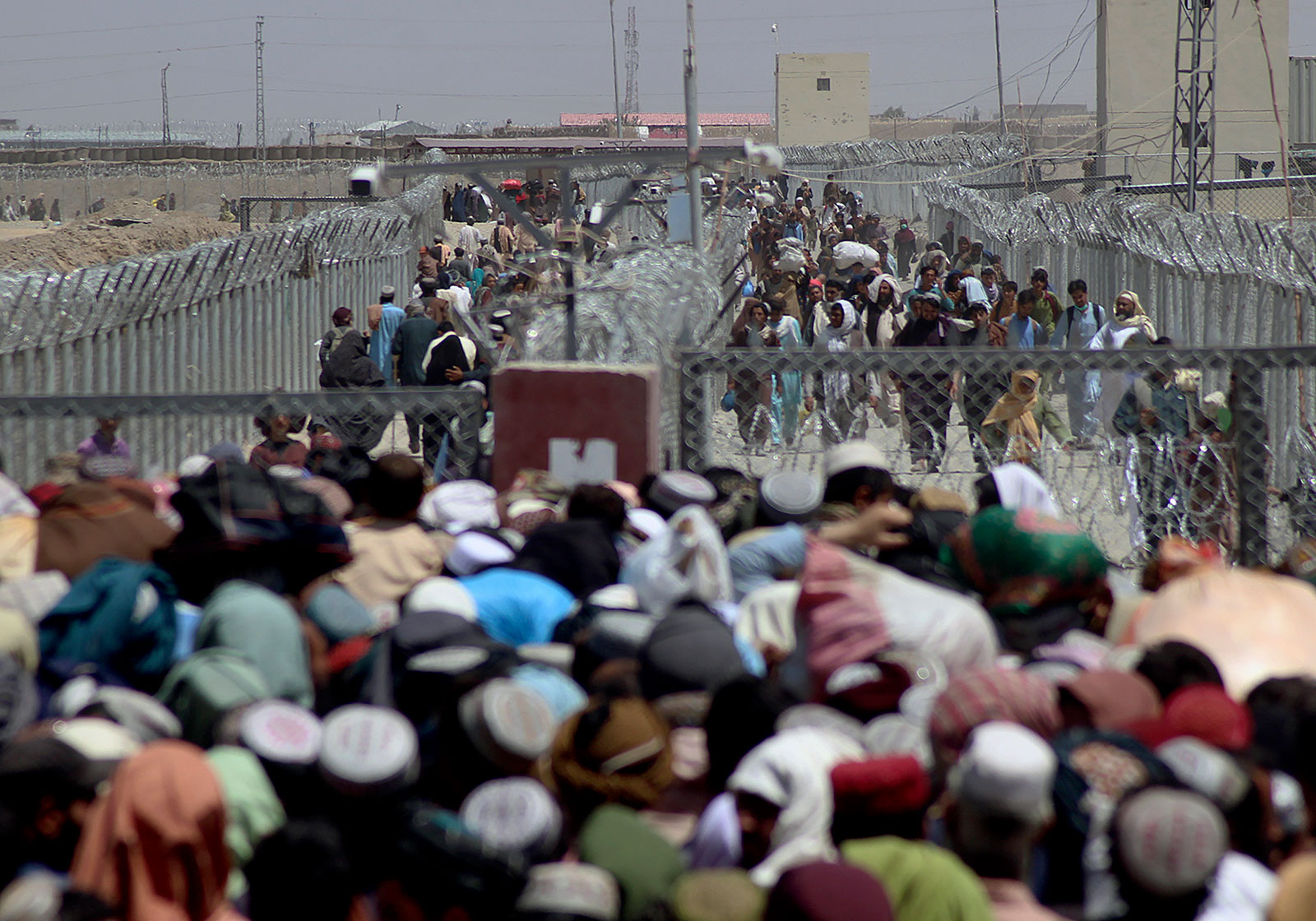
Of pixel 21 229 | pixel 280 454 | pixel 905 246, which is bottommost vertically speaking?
pixel 280 454

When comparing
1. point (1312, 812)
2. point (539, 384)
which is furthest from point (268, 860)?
point (539, 384)

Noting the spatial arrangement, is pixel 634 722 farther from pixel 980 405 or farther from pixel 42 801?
pixel 980 405

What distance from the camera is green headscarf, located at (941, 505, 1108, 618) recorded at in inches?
141

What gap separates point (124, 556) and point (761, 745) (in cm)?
199

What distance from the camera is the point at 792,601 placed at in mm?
3600

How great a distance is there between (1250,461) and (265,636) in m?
3.33

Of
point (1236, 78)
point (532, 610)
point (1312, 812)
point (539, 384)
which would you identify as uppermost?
point (1236, 78)

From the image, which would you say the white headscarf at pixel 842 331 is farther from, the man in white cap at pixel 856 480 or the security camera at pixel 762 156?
the man in white cap at pixel 856 480

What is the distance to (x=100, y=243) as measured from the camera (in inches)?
931

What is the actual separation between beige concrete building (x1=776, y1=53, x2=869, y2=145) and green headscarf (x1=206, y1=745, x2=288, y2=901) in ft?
240

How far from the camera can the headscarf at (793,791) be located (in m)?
2.55

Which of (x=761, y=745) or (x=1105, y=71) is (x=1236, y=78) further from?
(x=761, y=745)

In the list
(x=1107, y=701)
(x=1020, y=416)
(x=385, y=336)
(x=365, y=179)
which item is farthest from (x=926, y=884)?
(x=385, y=336)

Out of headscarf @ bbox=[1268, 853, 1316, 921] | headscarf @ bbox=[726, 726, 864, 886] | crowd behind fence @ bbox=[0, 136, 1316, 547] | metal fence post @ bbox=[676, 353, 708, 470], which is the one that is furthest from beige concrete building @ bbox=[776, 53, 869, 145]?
headscarf @ bbox=[1268, 853, 1316, 921]
